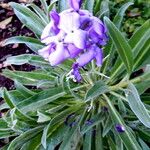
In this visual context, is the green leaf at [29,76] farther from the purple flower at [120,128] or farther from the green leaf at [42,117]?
the purple flower at [120,128]

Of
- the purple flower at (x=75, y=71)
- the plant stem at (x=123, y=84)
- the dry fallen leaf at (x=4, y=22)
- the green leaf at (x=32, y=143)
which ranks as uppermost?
the dry fallen leaf at (x=4, y=22)

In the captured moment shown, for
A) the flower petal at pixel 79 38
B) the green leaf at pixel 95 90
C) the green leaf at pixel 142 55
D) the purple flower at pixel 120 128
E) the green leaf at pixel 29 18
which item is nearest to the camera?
the flower petal at pixel 79 38

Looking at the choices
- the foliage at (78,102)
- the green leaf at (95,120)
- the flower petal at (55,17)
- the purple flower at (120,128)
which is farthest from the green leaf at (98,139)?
the flower petal at (55,17)

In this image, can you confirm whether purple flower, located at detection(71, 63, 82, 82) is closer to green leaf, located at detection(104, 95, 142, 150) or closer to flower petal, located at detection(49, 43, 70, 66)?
→ flower petal, located at detection(49, 43, 70, 66)

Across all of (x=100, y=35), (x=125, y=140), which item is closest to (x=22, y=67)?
(x=125, y=140)

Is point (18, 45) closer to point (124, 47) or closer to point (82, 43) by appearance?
point (124, 47)

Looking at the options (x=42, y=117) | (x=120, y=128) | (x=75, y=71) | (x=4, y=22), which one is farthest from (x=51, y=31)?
(x=4, y=22)

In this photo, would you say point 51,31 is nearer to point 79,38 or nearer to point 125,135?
point 79,38

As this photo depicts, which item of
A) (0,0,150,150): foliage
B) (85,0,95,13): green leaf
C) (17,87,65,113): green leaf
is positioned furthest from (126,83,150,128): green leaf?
(85,0,95,13): green leaf
